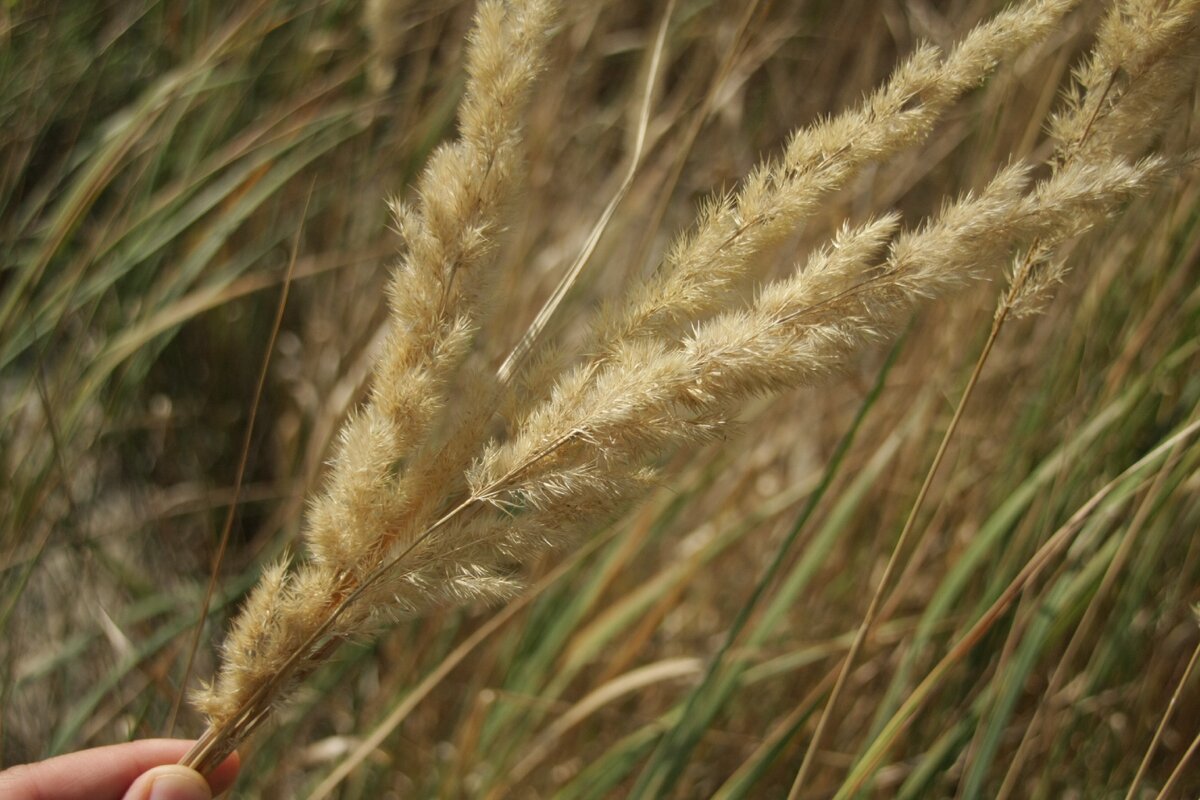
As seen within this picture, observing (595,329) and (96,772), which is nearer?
(595,329)

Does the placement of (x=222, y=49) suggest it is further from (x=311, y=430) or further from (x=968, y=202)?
(x=968, y=202)

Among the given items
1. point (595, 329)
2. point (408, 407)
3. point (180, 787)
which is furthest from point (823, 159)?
point (180, 787)

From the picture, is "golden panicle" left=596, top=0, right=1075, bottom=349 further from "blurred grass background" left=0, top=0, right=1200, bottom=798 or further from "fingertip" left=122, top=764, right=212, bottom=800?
"fingertip" left=122, top=764, right=212, bottom=800

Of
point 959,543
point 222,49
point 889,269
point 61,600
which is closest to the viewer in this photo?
point 889,269

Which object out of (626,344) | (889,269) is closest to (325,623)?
(626,344)

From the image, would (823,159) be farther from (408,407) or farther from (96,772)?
(96,772)

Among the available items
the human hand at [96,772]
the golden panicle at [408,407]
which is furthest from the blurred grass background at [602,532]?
the human hand at [96,772]
